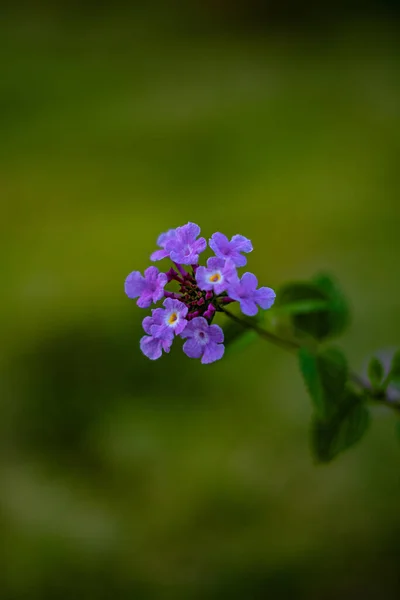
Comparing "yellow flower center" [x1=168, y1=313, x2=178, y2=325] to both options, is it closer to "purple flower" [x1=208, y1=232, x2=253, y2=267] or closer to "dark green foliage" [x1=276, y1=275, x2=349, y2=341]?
"purple flower" [x1=208, y1=232, x2=253, y2=267]

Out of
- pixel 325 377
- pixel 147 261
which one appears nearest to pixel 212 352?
pixel 325 377

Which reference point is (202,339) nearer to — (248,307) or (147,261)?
(248,307)

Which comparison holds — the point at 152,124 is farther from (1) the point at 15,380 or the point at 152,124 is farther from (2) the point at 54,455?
(2) the point at 54,455

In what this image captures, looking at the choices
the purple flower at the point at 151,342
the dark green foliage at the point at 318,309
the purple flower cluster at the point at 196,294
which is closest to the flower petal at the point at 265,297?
the purple flower cluster at the point at 196,294

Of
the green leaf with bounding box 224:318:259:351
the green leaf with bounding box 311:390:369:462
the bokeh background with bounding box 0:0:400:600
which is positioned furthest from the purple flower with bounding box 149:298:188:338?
the bokeh background with bounding box 0:0:400:600

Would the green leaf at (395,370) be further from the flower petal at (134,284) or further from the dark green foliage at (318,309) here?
the flower petal at (134,284)

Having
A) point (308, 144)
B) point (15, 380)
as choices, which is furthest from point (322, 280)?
point (308, 144)
